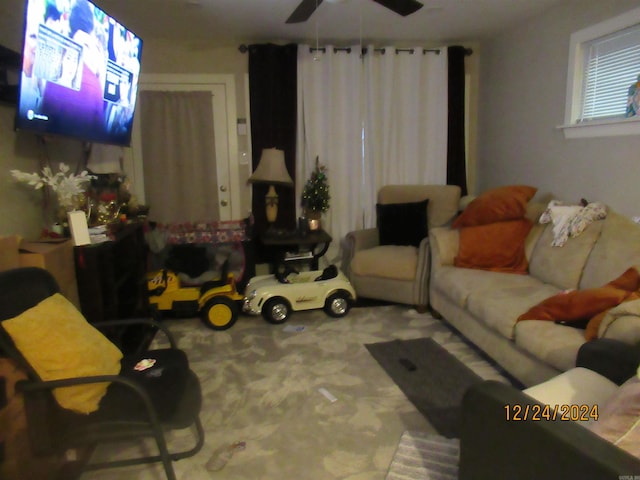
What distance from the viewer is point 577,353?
6.02ft

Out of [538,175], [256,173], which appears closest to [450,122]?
[538,175]

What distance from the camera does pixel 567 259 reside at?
273 centimetres

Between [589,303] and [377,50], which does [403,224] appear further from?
[589,303]

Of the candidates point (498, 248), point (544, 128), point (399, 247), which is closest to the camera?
point (498, 248)

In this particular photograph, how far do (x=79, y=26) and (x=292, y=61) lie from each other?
2.17m

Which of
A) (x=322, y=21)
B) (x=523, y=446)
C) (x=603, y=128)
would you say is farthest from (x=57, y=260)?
(x=603, y=128)

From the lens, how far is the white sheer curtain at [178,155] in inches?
156

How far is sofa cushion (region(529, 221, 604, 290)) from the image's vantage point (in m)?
2.66

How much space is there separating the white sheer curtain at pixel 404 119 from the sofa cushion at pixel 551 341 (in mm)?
2352

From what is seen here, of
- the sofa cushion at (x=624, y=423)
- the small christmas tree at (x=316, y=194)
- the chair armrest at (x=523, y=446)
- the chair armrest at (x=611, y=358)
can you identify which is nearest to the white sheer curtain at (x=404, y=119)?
the small christmas tree at (x=316, y=194)

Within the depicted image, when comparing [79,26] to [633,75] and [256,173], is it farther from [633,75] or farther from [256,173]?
[633,75]

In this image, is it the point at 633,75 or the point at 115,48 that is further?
the point at 633,75

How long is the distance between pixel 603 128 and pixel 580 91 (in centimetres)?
43

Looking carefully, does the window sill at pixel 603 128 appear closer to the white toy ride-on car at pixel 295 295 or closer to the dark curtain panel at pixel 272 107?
the white toy ride-on car at pixel 295 295
